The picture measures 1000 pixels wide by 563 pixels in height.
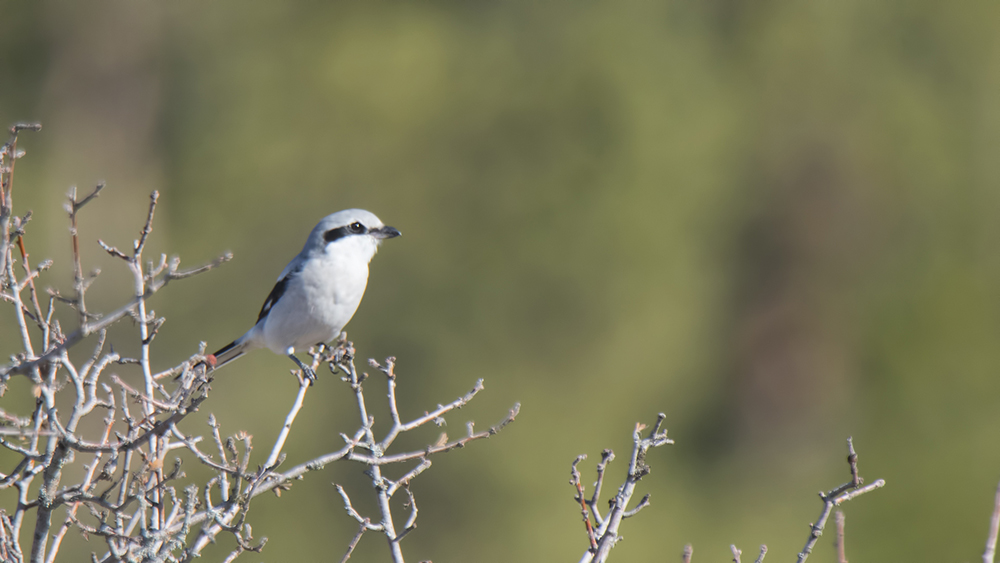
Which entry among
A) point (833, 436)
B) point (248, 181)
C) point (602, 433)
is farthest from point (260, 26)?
point (833, 436)

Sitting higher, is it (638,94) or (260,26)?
(260,26)

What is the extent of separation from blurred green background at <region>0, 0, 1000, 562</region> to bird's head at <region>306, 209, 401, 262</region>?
5590 mm

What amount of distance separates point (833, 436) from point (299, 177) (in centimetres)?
787

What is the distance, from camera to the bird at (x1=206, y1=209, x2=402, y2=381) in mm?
4203

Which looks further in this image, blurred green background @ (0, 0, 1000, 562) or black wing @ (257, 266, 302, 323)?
blurred green background @ (0, 0, 1000, 562)

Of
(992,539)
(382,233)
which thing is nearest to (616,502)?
(992,539)

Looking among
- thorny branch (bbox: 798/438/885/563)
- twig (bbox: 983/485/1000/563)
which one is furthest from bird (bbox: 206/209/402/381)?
twig (bbox: 983/485/1000/563)

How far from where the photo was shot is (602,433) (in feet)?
34.8

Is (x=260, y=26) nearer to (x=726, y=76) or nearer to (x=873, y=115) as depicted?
(x=726, y=76)

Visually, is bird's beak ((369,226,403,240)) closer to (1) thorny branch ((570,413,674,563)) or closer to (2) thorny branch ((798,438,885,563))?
(1) thorny branch ((570,413,674,563))

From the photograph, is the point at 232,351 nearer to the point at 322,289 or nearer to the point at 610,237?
the point at 322,289

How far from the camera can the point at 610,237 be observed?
35.5 ft

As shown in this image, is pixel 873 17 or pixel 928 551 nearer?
pixel 928 551

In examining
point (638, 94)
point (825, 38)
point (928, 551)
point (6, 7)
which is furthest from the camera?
point (6, 7)
